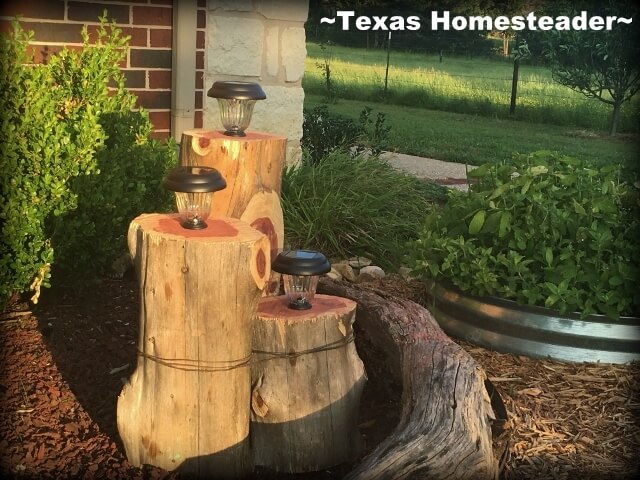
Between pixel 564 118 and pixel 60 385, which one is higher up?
pixel 564 118

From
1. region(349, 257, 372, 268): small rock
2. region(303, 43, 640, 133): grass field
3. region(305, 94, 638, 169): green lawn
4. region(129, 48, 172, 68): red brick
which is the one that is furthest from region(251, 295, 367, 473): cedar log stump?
region(303, 43, 640, 133): grass field

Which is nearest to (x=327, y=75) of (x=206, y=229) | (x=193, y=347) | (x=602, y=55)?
(x=602, y=55)

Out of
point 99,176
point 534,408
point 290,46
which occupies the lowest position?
point 534,408

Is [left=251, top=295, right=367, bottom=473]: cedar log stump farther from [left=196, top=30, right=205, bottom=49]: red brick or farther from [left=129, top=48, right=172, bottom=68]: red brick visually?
[left=196, top=30, right=205, bottom=49]: red brick

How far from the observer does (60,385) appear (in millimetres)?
4160

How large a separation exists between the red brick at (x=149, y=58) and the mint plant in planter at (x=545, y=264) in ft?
8.15

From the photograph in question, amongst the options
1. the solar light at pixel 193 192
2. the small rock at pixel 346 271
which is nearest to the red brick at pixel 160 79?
the small rock at pixel 346 271

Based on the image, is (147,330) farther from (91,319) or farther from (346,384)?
(91,319)

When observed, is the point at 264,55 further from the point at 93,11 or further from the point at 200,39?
the point at 93,11

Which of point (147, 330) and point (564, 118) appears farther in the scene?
point (564, 118)

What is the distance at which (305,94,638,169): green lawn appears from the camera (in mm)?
11938

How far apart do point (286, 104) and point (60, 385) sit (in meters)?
3.49

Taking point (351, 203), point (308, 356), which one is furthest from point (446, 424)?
point (351, 203)

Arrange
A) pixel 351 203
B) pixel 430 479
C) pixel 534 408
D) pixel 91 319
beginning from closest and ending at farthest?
pixel 430 479
pixel 534 408
pixel 91 319
pixel 351 203
